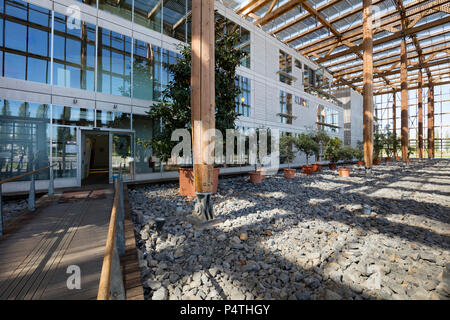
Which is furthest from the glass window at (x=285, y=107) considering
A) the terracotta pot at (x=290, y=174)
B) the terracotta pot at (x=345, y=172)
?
the terracotta pot at (x=290, y=174)

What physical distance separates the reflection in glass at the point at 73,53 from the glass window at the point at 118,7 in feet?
3.52

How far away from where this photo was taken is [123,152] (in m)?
8.26

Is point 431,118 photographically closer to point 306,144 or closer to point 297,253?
point 306,144

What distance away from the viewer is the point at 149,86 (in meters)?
8.84

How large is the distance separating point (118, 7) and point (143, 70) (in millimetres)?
2639

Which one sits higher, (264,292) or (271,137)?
(271,137)

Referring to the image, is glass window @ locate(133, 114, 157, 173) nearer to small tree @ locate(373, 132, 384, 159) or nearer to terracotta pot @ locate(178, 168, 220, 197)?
terracotta pot @ locate(178, 168, 220, 197)

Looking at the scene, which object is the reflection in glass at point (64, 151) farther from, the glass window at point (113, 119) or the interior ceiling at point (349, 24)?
the interior ceiling at point (349, 24)

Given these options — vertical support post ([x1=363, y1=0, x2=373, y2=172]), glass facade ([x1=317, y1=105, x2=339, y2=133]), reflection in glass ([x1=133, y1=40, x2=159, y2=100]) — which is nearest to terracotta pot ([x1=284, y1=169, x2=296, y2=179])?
vertical support post ([x1=363, y1=0, x2=373, y2=172])

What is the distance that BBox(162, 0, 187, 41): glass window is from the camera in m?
9.48

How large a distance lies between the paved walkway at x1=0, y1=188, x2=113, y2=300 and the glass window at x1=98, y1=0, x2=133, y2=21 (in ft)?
27.1

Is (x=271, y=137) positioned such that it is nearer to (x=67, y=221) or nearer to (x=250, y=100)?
(x=250, y=100)
